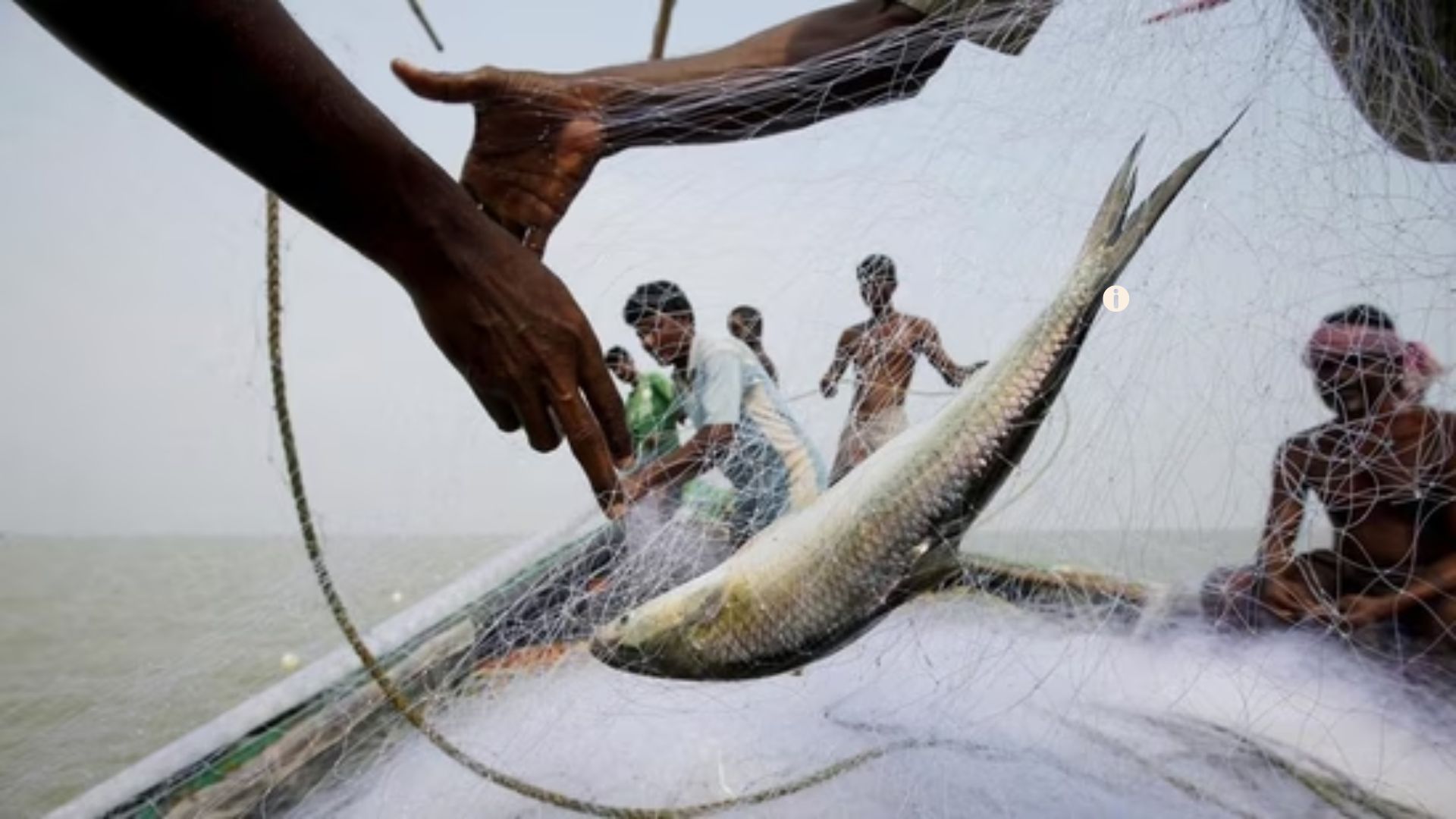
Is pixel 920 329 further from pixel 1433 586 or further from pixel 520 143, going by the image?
pixel 1433 586

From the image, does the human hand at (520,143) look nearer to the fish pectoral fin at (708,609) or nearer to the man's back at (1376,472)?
the fish pectoral fin at (708,609)

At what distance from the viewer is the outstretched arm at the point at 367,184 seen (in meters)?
1.17

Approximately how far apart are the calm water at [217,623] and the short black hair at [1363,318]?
0.54 m

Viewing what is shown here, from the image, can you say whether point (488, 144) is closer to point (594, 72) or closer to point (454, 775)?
point (594, 72)

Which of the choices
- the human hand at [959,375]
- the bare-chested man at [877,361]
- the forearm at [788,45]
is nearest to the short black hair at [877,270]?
the bare-chested man at [877,361]

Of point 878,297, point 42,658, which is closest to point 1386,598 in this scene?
point 878,297

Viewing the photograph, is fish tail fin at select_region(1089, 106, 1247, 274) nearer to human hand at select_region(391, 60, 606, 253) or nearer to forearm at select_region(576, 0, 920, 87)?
forearm at select_region(576, 0, 920, 87)

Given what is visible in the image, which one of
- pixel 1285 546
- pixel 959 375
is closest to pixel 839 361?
pixel 959 375

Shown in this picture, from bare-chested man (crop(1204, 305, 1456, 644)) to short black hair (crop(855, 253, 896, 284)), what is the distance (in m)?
0.91

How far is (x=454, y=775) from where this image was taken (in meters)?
2.93

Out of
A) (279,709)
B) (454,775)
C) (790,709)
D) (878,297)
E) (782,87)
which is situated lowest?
(790,709)

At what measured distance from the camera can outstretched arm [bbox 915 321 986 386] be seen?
2217 mm

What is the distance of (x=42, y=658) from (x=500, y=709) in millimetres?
8082

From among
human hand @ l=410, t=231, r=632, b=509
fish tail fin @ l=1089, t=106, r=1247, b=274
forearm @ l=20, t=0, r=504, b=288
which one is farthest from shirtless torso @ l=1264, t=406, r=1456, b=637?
forearm @ l=20, t=0, r=504, b=288
